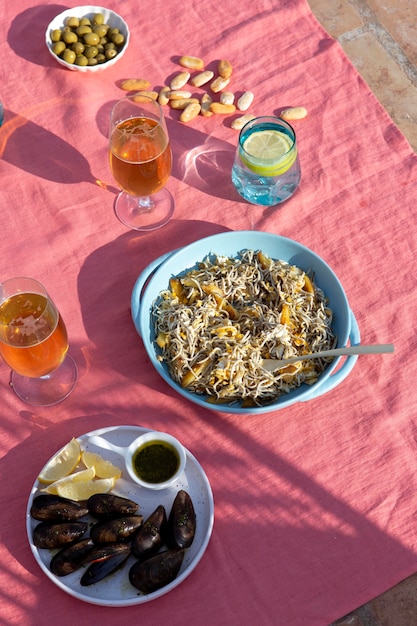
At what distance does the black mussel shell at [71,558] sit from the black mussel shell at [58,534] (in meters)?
0.02

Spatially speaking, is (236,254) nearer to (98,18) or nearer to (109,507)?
(109,507)

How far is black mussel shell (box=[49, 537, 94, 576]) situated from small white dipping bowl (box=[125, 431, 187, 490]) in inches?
7.8

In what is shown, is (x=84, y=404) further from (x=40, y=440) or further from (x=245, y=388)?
(x=245, y=388)

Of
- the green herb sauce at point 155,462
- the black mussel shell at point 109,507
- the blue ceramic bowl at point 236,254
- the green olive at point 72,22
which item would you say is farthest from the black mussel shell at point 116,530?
the green olive at point 72,22

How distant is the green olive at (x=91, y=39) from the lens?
101 inches

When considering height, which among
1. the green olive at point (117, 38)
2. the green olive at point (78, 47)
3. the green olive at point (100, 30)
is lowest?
the green olive at point (78, 47)

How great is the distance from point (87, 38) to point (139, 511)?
5.56ft

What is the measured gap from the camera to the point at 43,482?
1.87m

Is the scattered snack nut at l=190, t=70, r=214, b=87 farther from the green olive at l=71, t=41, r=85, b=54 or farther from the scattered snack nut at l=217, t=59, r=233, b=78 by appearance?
the green olive at l=71, t=41, r=85, b=54

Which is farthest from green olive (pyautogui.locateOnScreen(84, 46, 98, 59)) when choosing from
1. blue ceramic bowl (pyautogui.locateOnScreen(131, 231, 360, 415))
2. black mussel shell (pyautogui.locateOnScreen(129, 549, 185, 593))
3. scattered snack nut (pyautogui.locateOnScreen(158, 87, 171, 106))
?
black mussel shell (pyautogui.locateOnScreen(129, 549, 185, 593))

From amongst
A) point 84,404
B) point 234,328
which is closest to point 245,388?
point 234,328

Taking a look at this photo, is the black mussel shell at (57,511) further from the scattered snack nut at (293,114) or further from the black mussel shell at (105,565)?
the scattered snack nut at (293,114)

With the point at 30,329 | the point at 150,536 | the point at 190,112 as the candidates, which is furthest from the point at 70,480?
the point at 190,112

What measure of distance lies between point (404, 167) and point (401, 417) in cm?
92
